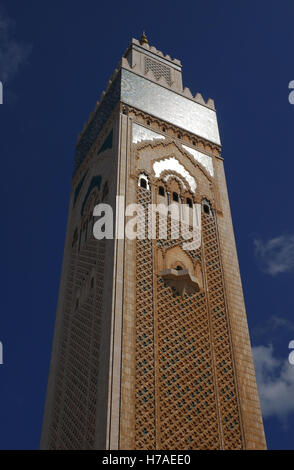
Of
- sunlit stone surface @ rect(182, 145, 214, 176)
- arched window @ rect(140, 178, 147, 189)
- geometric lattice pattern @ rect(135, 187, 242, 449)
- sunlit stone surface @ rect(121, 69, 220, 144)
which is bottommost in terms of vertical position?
geometric lattice pattern @ rect(135, 187, 242, 449)

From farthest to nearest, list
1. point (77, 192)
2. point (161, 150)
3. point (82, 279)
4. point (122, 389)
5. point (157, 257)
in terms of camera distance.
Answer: point (77, 192) < point (161, 150) < point (82, 279) < point (157, 257) < point (122, 389)

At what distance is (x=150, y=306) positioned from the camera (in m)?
7.31

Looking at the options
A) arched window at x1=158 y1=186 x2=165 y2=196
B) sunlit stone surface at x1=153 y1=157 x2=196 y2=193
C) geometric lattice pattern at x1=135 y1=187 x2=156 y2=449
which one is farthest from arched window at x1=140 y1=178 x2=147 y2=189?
geometric lattice pattern at x1=135 y1=187 x2=156 y2=449

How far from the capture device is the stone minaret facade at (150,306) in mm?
6488

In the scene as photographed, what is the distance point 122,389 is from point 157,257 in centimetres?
219

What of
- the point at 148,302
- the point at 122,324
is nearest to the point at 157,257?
the point at 148,302

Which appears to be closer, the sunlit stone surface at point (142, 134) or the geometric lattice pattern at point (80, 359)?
the geometric lattice pattern at point (80, 359)

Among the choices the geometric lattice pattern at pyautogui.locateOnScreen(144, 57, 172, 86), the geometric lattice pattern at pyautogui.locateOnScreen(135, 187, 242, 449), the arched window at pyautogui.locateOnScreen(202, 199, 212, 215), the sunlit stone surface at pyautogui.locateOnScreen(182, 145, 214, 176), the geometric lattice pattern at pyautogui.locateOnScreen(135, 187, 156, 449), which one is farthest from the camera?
the geometric lattice pattern at pyautogui.locateOnScreen(144, 57, 172, 86)

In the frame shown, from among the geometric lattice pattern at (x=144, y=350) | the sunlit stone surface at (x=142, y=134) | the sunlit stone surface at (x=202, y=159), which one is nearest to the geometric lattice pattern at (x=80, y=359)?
the geometric lattice pattern at (x=144, y=350)

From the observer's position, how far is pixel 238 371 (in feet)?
24.0

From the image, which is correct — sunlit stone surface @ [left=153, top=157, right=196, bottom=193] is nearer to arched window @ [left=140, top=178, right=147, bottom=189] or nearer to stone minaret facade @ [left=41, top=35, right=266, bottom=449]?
stone minaret facade @ [left=41, top=35, right=266, bottom=449]

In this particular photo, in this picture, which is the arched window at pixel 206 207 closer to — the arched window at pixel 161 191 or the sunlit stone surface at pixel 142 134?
the arched window at pixel 161 191

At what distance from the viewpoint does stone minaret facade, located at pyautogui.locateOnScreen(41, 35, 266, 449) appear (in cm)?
649
